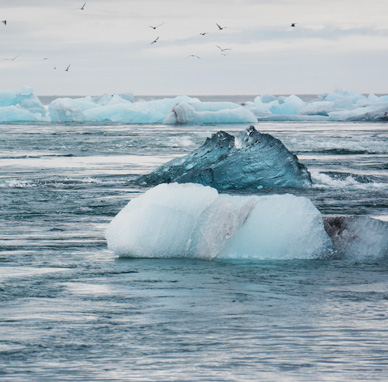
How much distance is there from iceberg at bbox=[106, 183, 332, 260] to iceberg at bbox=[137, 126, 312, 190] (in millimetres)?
5954

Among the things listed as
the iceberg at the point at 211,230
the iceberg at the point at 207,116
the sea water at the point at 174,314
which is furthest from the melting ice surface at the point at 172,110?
the iceberg at the point at 211,230

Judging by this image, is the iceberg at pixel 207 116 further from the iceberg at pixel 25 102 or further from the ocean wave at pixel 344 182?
the ocean wave at pixel 344 182

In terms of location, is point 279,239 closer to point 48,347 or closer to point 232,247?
point 232,247

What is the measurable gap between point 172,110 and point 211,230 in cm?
4048

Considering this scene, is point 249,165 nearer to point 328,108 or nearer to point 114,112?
point 114,112

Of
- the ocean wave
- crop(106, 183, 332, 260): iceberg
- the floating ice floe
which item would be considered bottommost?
the floating ice floe

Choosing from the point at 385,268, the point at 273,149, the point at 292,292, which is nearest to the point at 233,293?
the point at 292,292

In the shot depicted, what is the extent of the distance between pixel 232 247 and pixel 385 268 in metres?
1.39

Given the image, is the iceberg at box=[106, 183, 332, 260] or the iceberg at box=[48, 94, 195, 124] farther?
the iceberg at box=[48, 94, 195, 124]

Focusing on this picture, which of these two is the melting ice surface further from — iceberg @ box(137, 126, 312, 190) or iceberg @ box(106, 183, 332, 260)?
iceberg @ box(106, 183, 332, 260)

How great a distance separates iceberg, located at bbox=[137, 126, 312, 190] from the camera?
14.2m

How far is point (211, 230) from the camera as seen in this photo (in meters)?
7.89

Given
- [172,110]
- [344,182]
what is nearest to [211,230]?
[344,182]

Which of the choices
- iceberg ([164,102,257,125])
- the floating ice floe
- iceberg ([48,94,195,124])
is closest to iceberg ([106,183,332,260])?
iceberg ([164,102,257,125])
